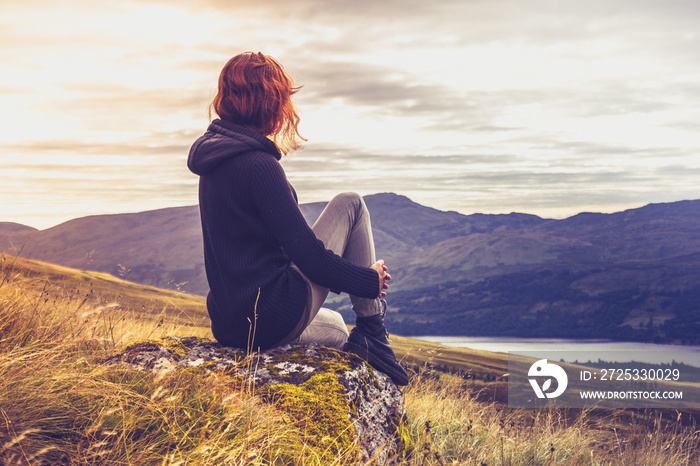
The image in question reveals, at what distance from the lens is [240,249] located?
392cm

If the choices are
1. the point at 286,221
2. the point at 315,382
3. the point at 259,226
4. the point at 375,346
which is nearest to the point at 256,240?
the point at 259,226

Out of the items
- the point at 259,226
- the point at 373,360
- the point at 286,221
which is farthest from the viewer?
the point at 373,360

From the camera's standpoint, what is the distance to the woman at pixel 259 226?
3723 millimetres

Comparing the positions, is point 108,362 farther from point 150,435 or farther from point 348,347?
point 348,347

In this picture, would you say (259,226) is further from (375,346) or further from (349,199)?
(375,346)

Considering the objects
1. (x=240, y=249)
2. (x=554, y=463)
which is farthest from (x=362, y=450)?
(x=554, y=463)

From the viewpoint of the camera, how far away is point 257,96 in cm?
387

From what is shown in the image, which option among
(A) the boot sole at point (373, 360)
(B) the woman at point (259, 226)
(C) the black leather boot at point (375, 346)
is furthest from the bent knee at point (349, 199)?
(A) the boot sole at point (373, 360)

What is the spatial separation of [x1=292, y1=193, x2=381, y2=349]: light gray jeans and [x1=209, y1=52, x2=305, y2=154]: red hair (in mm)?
737

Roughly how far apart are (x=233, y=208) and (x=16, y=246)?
346 cm

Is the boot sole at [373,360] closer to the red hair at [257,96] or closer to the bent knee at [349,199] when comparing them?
the bent knee at [349,199]

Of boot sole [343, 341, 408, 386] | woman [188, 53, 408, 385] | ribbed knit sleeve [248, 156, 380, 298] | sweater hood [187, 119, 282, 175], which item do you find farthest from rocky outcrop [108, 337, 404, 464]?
sweater hood [187, 119, 282, 175]

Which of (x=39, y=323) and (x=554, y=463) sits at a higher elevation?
(x=39, y=323)

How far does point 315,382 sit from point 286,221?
4.11 ft
